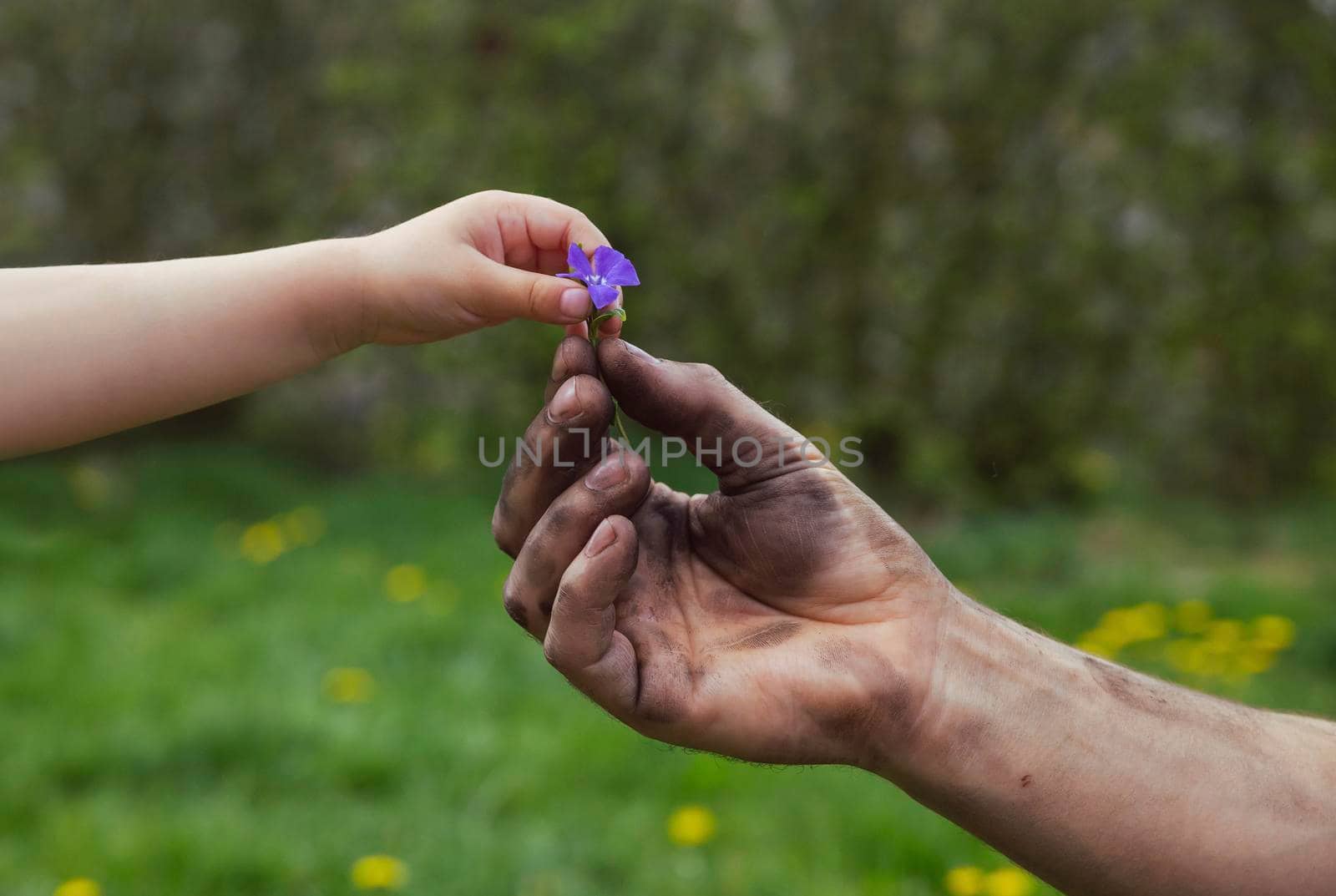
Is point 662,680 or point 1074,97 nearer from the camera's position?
point 662,680

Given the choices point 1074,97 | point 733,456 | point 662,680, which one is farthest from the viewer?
point 1074,97

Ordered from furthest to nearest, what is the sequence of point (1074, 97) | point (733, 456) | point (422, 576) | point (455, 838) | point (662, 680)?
point (1074, 97)
point (422, 576)
point (455, 838)
point (733, 456)
point (662, 680)

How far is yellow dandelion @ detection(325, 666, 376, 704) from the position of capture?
3.07 meters

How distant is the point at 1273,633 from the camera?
3562mm

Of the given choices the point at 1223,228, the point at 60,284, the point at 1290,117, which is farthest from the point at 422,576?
the point at 1290,117

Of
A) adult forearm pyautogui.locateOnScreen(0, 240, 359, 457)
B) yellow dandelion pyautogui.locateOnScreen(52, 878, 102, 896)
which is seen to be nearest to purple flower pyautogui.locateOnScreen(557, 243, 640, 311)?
adult forearm pyautogui.locateOnScreen(0, 240, 359, 457)

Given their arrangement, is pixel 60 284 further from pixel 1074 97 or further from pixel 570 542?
pixel 1074 97

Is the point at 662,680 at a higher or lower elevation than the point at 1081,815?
higher

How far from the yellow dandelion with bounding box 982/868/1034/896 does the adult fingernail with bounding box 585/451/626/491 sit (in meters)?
1.32

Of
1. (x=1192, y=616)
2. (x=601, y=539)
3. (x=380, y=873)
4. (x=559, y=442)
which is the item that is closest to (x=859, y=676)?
(x=601, y=539)

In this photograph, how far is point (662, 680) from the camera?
1428 millimetres

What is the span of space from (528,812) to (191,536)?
7.85 feet

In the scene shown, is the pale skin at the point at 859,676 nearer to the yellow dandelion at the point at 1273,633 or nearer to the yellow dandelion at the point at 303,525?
the yellow dandelion at the point at 1273,633

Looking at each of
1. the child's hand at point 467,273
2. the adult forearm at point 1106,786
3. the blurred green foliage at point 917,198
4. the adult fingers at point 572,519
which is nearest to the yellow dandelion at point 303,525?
the blurred green foliage at point 917,198
